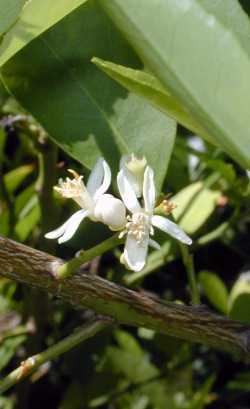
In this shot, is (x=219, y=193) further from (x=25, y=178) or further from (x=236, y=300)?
(x=25, y=178)

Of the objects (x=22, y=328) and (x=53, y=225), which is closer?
(x=53, y=225)

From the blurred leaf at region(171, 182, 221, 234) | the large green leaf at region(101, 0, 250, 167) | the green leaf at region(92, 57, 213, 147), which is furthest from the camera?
the blurred leaf at region(171, 182, 221, 234)

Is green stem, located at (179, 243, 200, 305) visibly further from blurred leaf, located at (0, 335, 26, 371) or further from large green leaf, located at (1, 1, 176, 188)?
blurred leaf, located at (0, 335, 26, 371)

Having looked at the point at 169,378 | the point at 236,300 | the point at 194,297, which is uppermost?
the point at 194,297

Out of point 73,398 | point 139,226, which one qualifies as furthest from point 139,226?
point 73,398

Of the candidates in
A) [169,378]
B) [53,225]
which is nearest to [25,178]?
[53,225]

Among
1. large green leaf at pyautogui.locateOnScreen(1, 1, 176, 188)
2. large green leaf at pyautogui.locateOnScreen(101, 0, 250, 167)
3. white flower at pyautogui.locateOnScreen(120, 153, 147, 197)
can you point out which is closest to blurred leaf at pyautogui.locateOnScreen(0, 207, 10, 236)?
large green leaf at pyautogui.locateOnScreen(1, 1, 176, 188)

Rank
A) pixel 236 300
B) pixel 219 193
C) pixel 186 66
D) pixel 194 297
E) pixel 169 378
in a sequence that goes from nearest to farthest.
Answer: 1. pixel 186 66
2. pixel 194 297
3. pixel 236 300
4. pixel 219 193
5. pixel 169 378
